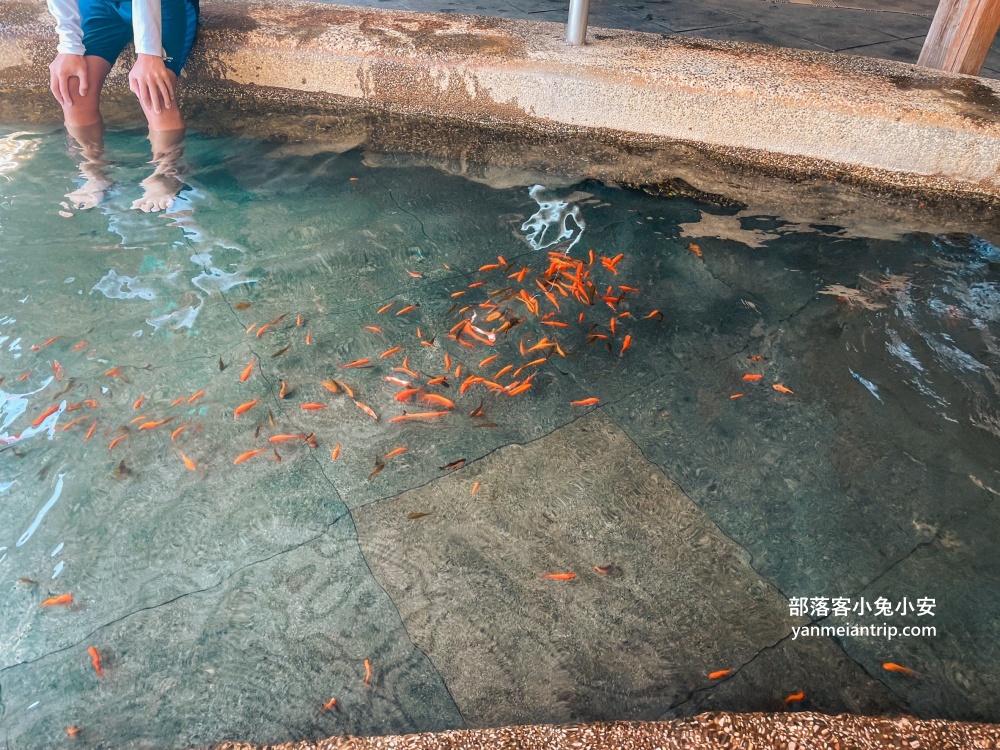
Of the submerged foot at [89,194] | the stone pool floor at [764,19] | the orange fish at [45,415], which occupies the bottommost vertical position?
the orange fish at [45,415]

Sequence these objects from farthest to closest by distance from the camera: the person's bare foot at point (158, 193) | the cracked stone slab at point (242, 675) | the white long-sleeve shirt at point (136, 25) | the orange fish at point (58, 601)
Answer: the person's bare foot at point (158, 193)
the white long-sleeve shirt at point (136, 25)
the orange fish at point (58, 601)
the cracked stone slab at point (242, 675)

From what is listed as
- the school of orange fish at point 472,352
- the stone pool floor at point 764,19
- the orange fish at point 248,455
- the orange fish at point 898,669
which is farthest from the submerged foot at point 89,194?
the orange fish at point 898,669

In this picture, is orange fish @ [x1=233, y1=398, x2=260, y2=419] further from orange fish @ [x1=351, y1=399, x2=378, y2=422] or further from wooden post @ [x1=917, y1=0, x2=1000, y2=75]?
wooden post @ [x1=917, y1=0, x2=1000, y2=75]

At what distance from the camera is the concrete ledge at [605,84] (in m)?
3.83

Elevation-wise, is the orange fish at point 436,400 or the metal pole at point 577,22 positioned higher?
the metal pole at point 577,22

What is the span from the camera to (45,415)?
243 cm

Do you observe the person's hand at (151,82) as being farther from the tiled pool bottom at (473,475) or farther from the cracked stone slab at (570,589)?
the cracked stone slab at (570,589)

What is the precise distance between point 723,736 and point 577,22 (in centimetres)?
404

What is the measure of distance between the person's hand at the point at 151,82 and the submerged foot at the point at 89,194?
1.72 feet

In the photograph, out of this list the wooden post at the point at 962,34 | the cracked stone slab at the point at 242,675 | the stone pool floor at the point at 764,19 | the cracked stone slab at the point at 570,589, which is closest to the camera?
the cracked stone slab at the point at 242,675

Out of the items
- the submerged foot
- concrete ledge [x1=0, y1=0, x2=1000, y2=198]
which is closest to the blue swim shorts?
concrete ledge [x1=0, y1=0, x2=1000, y2=198]

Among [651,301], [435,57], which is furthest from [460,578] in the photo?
[435,57]

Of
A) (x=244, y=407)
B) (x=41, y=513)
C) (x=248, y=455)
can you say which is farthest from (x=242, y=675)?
(x=244, y=407)

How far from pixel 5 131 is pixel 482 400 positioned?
12.6ft
